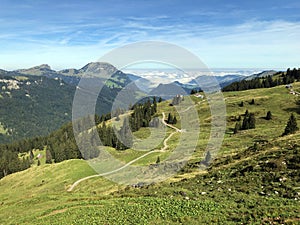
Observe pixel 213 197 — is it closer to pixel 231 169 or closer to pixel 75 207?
pixel 231 169

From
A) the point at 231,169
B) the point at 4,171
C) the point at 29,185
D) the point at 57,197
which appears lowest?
the point at 4,171

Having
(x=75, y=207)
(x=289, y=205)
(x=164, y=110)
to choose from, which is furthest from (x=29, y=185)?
(x=164, y=110)

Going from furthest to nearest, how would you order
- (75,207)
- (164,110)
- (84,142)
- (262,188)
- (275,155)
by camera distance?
(164,110) → (84,142) → (275,155) → (75,207) → (262,188)

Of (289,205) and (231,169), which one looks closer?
(289,205)

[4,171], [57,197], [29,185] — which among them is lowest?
[4,171]

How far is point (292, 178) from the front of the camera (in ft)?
96.0

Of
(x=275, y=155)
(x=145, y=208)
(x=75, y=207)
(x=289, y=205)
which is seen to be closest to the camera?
(x=289, y=205)

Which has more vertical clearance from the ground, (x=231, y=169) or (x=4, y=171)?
(x=231, y=169)

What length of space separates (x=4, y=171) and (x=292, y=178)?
147 m

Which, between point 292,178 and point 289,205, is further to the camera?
point 292,178

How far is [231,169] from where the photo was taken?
40031 millimetres

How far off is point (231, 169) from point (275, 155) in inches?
259

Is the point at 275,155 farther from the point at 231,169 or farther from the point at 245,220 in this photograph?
the point at 245,220

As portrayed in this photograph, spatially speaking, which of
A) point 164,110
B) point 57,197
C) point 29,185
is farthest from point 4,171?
point 57,197
